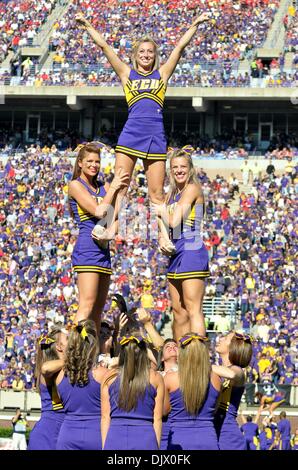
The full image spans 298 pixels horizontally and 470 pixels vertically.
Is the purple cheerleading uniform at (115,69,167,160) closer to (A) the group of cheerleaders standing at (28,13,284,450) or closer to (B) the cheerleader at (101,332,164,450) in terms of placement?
(A) the group of cheerleaders standing at (28,13,284,450)

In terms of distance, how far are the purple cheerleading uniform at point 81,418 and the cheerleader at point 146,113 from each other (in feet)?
10.5

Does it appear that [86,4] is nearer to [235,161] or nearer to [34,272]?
[235,161]

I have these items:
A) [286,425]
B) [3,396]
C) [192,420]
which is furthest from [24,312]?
[192,420]

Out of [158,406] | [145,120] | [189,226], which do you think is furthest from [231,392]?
[145,120]

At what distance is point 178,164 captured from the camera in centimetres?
1055

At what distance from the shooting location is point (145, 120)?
36.5 feet

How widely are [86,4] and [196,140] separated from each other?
7.45m

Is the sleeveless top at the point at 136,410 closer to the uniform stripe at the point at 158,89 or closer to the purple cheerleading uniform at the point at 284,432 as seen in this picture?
the uniform stripe at the point at 158,89

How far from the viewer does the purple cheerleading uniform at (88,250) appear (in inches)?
415

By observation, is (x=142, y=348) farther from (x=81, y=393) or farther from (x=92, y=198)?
(x=92, y=198)

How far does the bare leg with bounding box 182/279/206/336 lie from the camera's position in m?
10.6

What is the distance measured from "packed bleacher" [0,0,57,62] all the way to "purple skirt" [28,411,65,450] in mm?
33117

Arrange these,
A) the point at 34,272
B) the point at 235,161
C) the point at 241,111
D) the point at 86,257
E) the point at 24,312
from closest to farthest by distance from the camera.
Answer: the point at 86,257, the point at 24,312, the point at 34,272, the point at 235,161, the point at 241,111

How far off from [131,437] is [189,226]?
314cm
